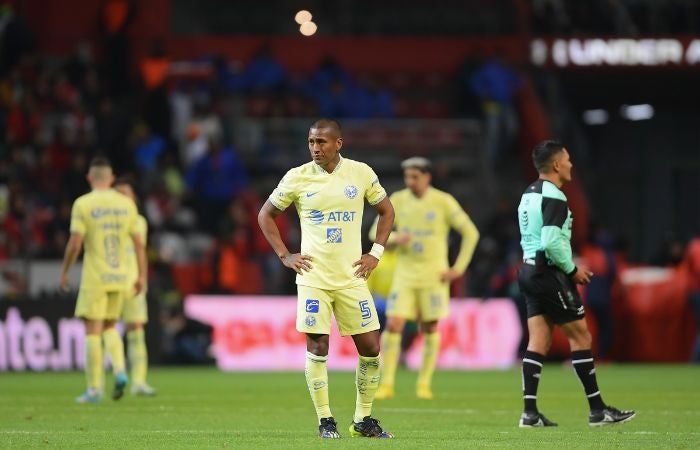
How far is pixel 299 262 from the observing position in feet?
36.0

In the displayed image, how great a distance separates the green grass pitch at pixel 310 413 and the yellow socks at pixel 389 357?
1.10 ft

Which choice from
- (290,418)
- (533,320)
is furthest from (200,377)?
(533,320)

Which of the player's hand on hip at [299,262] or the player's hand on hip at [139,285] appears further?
the player's hand on hip at [139,285]

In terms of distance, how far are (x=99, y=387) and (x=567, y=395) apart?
5258 mm

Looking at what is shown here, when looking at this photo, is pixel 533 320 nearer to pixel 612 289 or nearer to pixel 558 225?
pixel 558 225

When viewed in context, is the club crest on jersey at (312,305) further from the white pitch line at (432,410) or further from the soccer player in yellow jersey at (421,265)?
the soccer player in yellow jersey at (421,265)

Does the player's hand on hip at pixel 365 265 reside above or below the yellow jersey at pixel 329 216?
below

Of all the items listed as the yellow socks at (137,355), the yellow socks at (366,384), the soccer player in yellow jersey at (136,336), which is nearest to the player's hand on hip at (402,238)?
the soccer player in yellow jersey at (136,336)

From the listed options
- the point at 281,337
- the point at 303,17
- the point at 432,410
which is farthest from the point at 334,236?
the point at 303,17

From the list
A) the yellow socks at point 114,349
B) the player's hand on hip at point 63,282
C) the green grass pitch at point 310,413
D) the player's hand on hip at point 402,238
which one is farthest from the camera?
the player's hand on hip at point 402,238

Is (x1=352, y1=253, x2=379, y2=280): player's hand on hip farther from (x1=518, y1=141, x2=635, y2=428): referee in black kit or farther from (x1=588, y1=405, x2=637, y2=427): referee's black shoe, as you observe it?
(x1=588, y1=405, x2=637, y2=427): referee's black shoe

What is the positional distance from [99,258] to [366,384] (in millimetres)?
5265


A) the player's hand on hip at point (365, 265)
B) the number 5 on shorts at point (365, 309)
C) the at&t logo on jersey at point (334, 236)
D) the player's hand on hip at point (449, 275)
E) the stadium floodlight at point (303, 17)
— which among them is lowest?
the number 5 on shorts at point (365, 309)

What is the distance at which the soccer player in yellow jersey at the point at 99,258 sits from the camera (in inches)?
606
